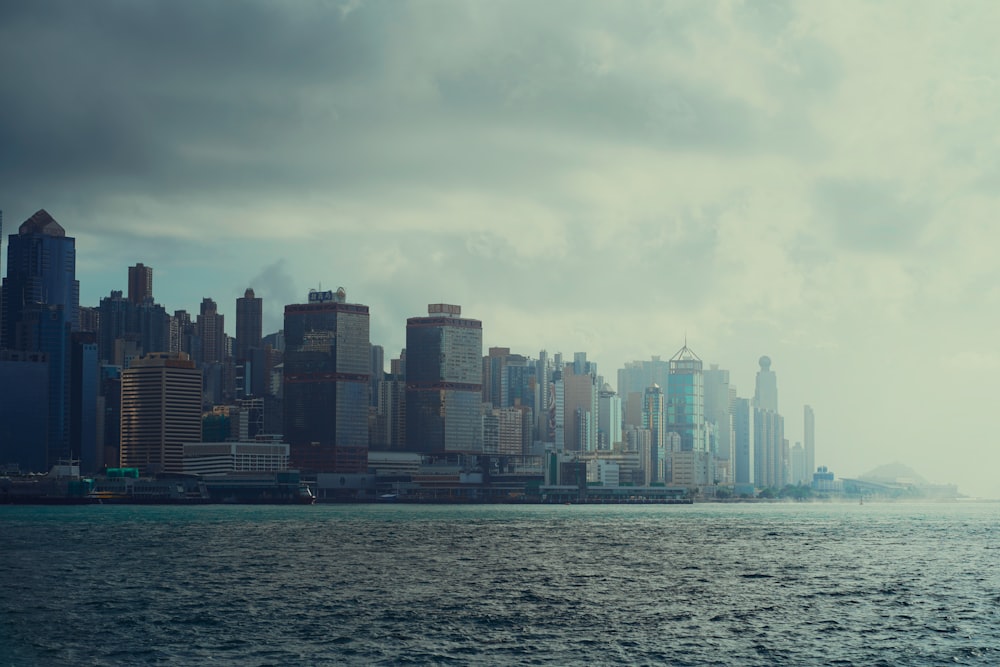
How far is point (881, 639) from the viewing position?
88.4 m

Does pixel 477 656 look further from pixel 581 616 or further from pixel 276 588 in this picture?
pixel 276 588

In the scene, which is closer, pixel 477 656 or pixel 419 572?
pixel 477 656

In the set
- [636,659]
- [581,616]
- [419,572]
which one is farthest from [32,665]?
[419,572]

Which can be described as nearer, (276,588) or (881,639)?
(881,639)

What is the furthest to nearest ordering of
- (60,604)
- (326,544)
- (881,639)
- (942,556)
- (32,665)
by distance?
(326,544)
(942,556)
(60,604)
(881,639)
(32,665)

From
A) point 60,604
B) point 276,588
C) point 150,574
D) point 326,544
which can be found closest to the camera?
point 60,604

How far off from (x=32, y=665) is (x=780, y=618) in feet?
174

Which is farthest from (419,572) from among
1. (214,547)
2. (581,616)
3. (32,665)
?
(32,665)

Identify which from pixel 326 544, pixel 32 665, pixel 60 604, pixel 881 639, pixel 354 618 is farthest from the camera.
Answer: pixel 326 544

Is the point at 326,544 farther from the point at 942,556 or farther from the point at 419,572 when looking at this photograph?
the point at 942,556

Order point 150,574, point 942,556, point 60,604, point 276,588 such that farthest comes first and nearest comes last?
point 942,556 → point 150,574 → point 276,588 → point 60,604

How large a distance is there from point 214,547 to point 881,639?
115m

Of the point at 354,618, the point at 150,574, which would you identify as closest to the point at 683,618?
the point at 354,618

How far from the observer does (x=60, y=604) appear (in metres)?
106
